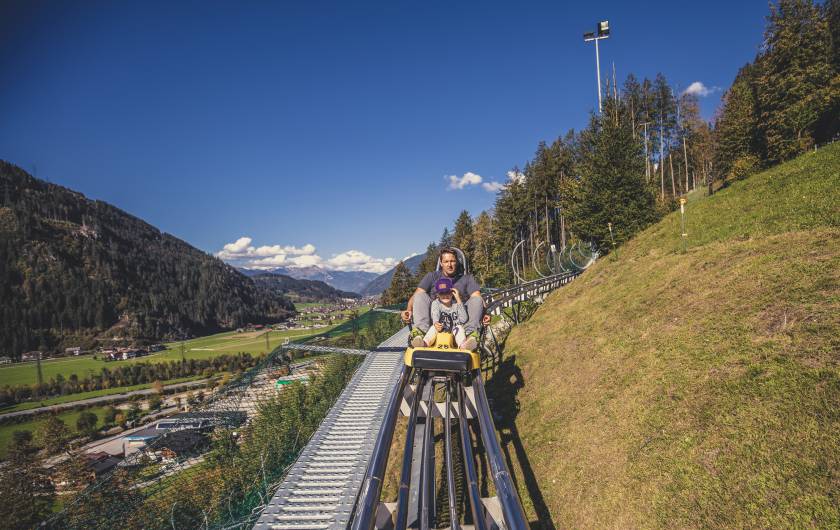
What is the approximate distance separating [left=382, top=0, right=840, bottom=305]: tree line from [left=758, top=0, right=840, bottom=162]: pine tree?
0.07 m

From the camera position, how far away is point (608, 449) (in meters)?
6.08

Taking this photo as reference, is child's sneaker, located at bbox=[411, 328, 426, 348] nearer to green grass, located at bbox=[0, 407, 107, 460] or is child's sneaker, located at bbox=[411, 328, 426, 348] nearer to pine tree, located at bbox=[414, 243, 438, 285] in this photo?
pine tree, located at bbox=[414, 243, 438, 285]

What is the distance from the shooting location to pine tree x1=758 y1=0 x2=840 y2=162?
83.7ft

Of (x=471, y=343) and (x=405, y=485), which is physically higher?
(x=471, y=343)

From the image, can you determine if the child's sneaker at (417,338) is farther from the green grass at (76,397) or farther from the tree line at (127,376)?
the green grass at (76,397)

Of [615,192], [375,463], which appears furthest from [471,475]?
[615,192]

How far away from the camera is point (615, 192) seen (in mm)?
23641

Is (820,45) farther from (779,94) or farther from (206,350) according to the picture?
(206,350)

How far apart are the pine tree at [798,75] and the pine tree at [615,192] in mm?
12103

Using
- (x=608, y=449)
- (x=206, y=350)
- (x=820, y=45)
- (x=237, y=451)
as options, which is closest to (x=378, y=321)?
(x=237, y=451)

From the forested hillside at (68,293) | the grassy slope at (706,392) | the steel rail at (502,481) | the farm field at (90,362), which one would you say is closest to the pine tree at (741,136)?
the grassy slope at (706,392)

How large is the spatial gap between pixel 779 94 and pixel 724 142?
26.8ft

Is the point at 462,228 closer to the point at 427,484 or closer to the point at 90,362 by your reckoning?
the point at 427,484

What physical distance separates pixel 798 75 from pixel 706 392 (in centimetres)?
3525
